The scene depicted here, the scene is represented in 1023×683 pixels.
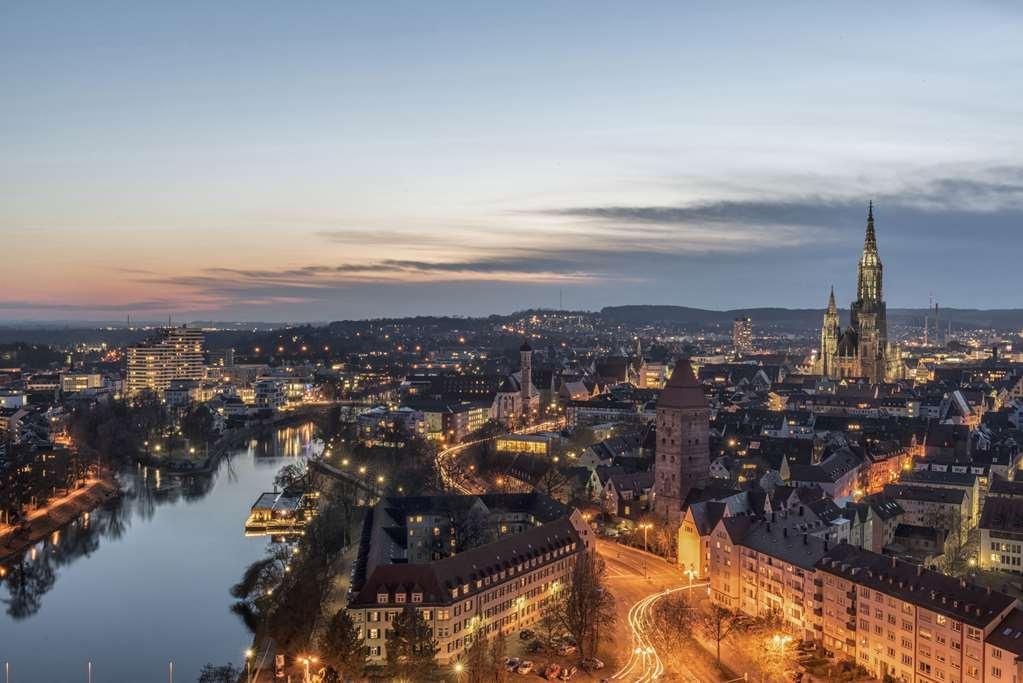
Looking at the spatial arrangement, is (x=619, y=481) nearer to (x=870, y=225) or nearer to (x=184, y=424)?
(x=184, y=424)

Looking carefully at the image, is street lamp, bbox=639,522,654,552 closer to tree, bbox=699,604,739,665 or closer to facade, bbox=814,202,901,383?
tree, bbox=699,604,739,665

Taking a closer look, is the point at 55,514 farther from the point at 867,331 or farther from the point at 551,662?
the point at 867,331

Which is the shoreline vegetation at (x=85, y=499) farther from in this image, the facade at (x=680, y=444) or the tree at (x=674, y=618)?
the facade at (x=680, y=444)

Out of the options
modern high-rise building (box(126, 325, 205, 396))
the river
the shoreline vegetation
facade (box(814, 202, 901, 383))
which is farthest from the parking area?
modern high-rise building (box(126, 325, 205, 396))

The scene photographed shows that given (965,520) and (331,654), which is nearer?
(331,654)

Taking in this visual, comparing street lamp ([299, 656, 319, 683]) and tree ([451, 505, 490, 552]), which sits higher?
tree ([451, 505, 490, 552])

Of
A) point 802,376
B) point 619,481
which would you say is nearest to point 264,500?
point 619,481
